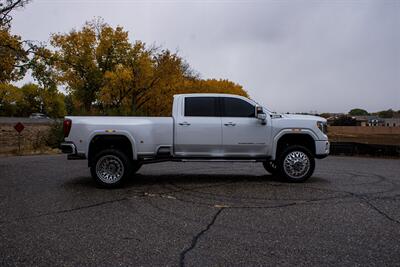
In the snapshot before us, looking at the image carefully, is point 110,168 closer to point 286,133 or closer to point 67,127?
point 67,127

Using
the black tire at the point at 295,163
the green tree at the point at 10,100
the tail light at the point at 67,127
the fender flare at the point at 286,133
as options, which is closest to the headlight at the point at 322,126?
the fender flare at the point at 286,133

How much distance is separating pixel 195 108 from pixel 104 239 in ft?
16.5

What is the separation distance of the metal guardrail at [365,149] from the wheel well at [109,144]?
13942 mm

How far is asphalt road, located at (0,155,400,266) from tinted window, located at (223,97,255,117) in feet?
5.37

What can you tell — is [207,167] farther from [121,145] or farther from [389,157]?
[389,157]

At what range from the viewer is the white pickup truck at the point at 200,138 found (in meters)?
9.12

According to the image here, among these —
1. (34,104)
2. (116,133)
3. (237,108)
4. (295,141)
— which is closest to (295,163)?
(295,141)

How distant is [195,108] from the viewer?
9703mm

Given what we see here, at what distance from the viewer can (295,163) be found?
9680 mm

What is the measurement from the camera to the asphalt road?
4586 millimetres

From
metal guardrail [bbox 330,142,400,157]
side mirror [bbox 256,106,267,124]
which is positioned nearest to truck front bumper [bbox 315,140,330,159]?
side mirror [bbox 256,106,267,124]

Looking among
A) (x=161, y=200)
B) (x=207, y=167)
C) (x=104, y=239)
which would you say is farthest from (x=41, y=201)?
(x=207, y=167)

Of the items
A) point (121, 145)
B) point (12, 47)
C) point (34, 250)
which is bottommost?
point (34, 250)

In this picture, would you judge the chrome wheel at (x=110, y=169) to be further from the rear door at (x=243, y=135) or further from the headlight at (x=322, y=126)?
the headlight at (x=322, y=126)
